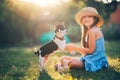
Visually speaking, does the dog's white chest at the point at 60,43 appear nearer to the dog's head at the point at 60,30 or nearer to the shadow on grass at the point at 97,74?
the dog's head at the point at 60,30

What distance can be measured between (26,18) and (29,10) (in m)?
0.77

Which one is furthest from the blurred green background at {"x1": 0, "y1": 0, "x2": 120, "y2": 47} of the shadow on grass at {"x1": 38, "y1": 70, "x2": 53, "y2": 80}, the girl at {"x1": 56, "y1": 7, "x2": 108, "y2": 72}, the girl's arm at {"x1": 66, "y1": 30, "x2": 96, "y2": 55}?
the shadow on grass at {"x1": 38, "y1": 70, "x2": 53, "y2": 80}

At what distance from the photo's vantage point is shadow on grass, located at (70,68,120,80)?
6.70m

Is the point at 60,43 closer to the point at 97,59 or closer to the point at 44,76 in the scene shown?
the point at 44,76

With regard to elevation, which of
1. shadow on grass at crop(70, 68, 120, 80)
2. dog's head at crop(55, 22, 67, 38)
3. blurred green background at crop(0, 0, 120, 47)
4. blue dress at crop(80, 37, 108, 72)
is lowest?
shadow on grass at crop(70, 68, 120, 80)

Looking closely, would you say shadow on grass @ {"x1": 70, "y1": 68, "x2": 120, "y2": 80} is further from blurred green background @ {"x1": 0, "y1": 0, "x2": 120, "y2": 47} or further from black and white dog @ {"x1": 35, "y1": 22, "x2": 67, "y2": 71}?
blurred green background @ {"x1": 0, "y1": 0, "x2": 120, "y2": 47}

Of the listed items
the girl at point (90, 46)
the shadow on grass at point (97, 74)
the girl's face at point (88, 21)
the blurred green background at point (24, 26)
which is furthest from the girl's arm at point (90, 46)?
the blurred green background at point (24, 26)

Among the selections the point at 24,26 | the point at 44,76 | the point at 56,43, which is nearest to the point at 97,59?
the point at 56,43

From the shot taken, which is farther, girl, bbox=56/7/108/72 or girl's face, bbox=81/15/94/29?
girl's face, bbox=81/15/94/29

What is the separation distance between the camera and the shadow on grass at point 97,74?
6701 millimetres

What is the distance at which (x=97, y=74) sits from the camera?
7.14 metres

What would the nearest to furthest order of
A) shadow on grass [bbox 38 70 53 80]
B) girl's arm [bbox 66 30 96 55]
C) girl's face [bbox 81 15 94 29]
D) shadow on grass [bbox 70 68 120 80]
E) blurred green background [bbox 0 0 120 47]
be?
shadow on grass [bbox 70 68 120 80] < shadow on grass [bbox 38 70 53 80] < girl's arm [bbox 66 30 96 55] < girl's face [bbox 81 15 94 29] < blurred green background [bbox 0 0 120 47]

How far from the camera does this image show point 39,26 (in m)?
31.3

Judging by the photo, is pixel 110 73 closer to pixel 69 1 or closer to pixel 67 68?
pixel 67 68
